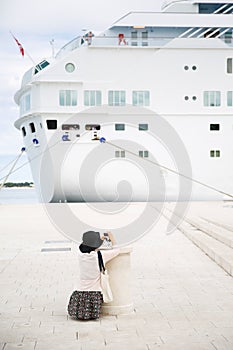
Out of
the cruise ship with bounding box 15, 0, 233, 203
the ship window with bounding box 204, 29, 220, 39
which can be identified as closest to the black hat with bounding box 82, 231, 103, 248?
the cruise ship with bounding box 15, 0, 233, 203

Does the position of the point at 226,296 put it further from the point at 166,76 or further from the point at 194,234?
the point at 166,76

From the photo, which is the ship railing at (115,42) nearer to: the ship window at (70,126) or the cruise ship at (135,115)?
the cruise ship at (135,115)

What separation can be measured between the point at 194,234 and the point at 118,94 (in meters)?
17.1

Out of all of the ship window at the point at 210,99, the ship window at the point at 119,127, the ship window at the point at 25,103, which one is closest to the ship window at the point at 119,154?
the ship window at the point at 119,127

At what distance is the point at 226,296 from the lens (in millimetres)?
8477

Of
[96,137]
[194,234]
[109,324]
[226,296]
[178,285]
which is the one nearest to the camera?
[109,324]

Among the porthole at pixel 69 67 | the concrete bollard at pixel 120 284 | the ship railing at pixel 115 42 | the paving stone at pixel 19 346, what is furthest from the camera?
the ship railing at pixel 115 42

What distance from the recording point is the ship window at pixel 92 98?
31.4 metres

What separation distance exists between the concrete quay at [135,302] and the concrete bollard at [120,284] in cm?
11

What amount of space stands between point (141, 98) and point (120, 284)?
24.8 m

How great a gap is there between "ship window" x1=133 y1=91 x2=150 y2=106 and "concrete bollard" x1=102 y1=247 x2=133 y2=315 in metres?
24.6

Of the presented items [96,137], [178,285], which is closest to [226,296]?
[178,285]

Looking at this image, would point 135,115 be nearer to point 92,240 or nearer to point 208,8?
point 208,8

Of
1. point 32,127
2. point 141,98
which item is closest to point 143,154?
point 141,98
